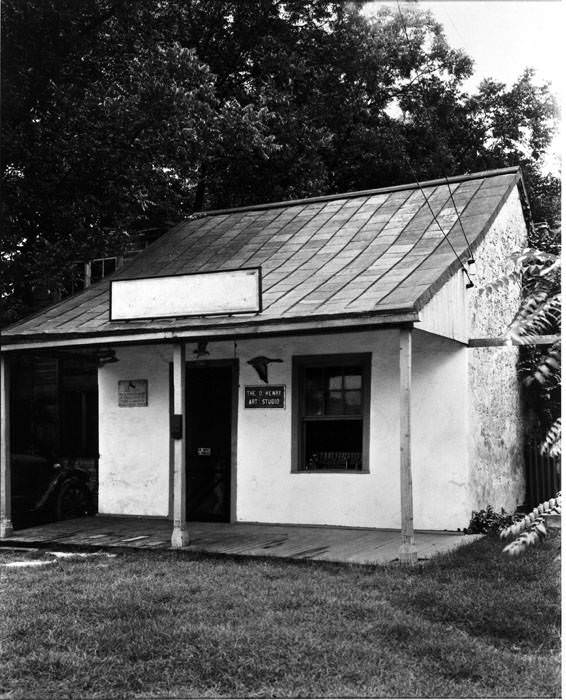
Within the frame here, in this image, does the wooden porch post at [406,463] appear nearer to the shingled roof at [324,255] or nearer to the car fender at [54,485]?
the shingled roof at [324,255]

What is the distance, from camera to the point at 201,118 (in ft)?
54.2

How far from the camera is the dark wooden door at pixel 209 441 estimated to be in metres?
12.4

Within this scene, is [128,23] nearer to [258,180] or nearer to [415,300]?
[258,180]

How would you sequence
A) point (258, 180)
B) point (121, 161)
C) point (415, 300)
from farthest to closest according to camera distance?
point (258, 180), point (121, 161), point (415, 300)

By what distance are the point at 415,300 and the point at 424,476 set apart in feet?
10.6

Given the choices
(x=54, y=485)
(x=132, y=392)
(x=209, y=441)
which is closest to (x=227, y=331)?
(x=209, y=441)

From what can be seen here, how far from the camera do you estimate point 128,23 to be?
677 inches

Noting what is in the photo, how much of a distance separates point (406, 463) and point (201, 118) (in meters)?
9.83

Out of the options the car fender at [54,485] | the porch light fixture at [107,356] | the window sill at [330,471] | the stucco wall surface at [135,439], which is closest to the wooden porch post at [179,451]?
the window sill at [330,471]

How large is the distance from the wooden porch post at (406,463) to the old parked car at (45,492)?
6.39 meters

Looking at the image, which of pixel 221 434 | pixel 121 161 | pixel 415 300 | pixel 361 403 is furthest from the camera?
pixel 121 161

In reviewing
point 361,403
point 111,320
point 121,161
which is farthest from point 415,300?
point 121,161

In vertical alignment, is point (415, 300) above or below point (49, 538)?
above

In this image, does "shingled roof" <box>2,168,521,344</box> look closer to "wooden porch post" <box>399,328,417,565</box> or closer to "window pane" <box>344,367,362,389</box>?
"wooden porch post" <box>399,328,417,565</box>
